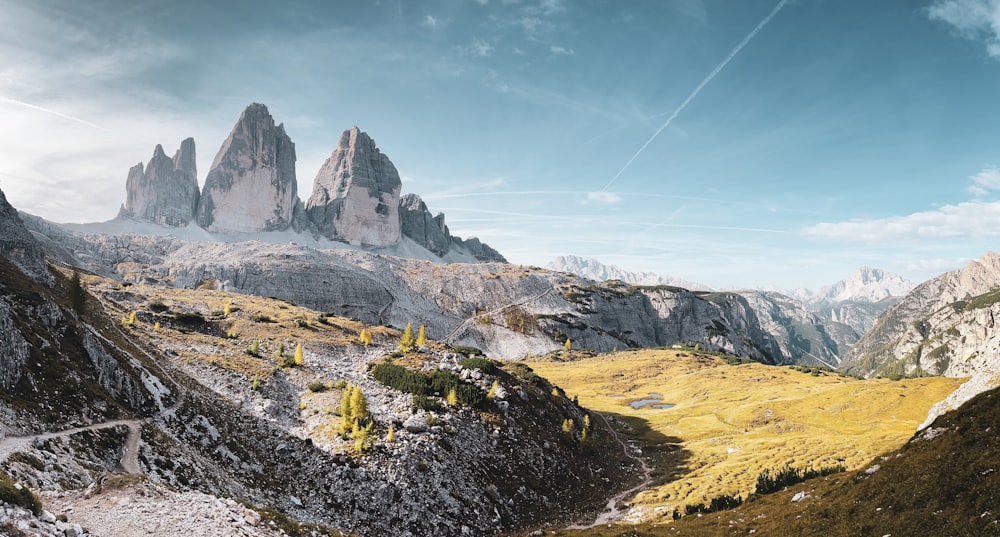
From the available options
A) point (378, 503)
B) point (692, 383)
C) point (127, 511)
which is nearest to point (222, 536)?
point (127, 511)

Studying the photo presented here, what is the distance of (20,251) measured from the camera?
222 feet

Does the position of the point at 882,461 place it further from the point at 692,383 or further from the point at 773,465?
the point at 692,383

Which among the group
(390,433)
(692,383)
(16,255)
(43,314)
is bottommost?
(692,383)

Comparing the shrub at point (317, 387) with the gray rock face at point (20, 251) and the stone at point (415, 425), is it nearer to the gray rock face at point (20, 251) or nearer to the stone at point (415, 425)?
the stone at point (415, 425)

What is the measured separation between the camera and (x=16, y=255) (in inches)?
2623

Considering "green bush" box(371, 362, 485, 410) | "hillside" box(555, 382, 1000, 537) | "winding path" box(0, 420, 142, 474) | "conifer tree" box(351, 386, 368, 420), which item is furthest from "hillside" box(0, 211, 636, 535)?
"hillside" box(555, 382, 1000, 537)

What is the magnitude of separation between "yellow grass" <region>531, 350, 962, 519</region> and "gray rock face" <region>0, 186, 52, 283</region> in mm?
84841

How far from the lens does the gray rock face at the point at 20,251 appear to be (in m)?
64.6

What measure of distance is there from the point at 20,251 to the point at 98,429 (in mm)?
53230

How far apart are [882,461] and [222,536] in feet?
138

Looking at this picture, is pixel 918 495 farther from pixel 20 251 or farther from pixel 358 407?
pixel 20 251

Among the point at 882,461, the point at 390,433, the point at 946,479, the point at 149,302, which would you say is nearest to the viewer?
the point at 946,479

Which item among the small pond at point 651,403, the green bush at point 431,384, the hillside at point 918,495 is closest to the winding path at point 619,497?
the hillside at point 918,495

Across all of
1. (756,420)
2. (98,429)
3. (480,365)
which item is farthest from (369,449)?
(756,420)
